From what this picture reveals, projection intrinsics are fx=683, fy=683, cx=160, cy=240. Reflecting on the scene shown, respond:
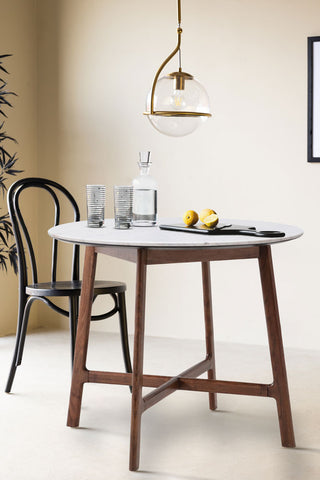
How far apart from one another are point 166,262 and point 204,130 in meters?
2.01

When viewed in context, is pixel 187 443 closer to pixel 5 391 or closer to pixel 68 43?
pixel 5 391

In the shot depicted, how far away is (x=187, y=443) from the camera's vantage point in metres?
2.44

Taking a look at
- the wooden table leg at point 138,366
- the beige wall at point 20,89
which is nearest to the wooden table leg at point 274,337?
the wooden table leg at point 138,366

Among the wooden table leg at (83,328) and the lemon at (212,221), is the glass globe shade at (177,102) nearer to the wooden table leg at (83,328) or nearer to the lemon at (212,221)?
the lemon at (212,221)

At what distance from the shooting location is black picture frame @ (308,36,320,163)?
382cm

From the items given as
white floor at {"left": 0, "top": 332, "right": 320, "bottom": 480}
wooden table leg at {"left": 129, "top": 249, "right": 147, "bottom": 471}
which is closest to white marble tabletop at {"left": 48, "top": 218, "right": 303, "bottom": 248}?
wooden table leg at {"left": 129, "top": 249, "right": 147, "bottom": 471}

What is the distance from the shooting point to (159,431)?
256cm

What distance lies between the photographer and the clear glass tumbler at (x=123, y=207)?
2.54 metres

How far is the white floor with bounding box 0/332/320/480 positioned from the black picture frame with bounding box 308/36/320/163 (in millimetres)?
1209

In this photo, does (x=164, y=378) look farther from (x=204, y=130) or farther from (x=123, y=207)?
(x=204, y=130)

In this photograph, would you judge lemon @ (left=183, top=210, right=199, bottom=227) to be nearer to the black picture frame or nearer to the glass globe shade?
the glass globe shade

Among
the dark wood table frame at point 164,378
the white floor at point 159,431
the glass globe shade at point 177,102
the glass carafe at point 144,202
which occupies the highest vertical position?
the glass globe shade at point 177,102

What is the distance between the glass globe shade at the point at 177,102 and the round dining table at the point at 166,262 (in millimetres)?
366

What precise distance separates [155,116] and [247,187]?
177 cm
